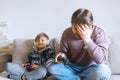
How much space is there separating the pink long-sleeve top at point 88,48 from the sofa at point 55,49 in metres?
0.21

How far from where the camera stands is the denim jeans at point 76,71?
1.83m

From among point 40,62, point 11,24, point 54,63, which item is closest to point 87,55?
point 54,63

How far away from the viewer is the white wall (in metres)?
2.61

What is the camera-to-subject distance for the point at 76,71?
6.77 feet

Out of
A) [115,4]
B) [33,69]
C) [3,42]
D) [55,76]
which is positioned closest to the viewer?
[55,76]

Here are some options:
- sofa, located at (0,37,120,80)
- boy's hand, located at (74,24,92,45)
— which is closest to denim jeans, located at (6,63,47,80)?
sofa, located at (0,37,120,80)

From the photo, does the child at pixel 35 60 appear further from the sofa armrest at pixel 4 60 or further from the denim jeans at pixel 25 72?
the sofa armrest at pixel 4 60

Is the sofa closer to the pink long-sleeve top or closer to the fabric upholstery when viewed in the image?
the fabric upholstery

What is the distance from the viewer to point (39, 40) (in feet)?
7.53

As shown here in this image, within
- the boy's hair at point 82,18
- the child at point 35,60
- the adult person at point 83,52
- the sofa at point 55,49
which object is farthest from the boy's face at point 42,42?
the boy's hair at point 82,18

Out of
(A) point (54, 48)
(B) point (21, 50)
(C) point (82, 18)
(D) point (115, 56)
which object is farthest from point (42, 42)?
(D) point (115, 56)

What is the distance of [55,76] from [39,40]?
1.54 ft

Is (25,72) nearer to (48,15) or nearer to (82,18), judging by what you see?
(82,18)

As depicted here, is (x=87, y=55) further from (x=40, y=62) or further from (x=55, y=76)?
(x=40, y=62)
